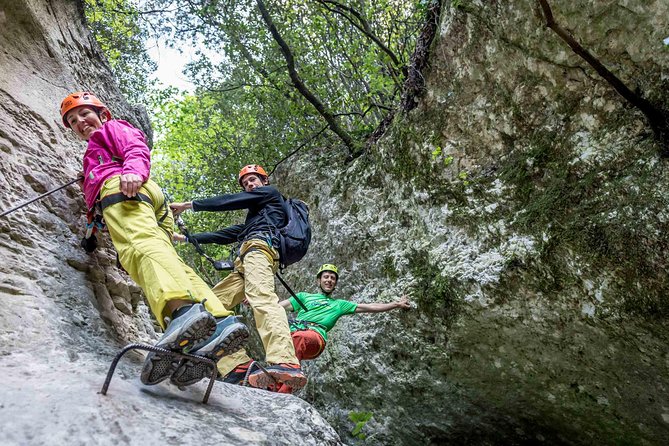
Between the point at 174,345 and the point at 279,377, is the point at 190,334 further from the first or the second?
the point at 279,377

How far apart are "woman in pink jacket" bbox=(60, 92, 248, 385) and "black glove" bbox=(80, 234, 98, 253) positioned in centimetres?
30

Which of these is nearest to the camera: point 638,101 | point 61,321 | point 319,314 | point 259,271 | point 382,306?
point 61,321

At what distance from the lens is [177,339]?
8.72ft

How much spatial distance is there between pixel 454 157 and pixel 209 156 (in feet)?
28.3

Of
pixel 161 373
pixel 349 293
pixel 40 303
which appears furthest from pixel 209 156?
pixel 161 373

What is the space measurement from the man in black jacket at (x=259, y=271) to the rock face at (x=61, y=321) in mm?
454

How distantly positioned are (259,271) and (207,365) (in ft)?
6.07

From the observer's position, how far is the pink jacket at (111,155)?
3.67 m

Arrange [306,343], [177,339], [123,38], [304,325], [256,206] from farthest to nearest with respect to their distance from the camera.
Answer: [123,38], [304,325], [306,343], [256,206], [177,339]

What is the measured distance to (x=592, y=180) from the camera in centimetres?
480

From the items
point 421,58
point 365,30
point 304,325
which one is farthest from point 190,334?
point 365,30

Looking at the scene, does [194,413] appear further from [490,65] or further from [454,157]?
[490,65]

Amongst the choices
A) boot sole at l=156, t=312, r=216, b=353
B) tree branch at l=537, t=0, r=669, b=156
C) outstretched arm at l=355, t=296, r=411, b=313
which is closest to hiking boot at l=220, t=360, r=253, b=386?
boot sole at l=156, t=312, r=216, b=353

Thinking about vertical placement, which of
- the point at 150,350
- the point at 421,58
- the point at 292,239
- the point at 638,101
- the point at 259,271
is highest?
the point at 421,58
